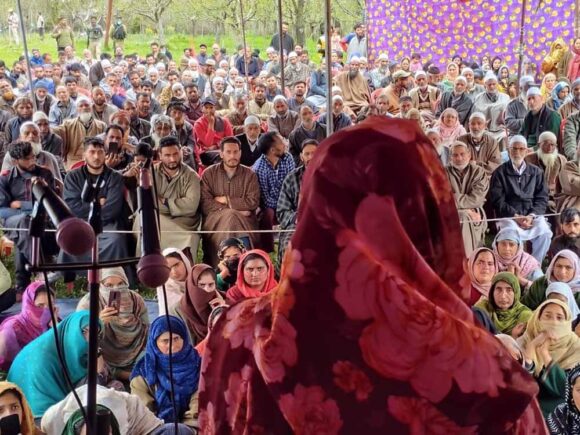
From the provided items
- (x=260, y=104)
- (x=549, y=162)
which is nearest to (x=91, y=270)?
(x=549, y=162)

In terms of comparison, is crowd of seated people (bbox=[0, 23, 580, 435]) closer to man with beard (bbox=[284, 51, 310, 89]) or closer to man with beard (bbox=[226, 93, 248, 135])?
man with beard (bbox=[226, 93, 248, 135])

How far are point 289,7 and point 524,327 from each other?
46.5 ft

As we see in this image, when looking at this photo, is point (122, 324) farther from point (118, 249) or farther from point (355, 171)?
point (355, 171)

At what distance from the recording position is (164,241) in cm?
526

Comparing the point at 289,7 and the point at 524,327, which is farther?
the point at 289,7

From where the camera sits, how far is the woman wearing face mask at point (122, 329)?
12.7ft

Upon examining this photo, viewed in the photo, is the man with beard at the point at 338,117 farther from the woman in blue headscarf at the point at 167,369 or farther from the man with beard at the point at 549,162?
the woman in blue headscarf at the point at 167,369

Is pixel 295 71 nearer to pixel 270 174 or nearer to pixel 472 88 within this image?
pixel 472 88

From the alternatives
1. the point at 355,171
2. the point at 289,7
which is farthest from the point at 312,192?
the point at 289,7

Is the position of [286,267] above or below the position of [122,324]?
above

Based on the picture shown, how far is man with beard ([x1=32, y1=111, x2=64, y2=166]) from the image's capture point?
21.2 feet

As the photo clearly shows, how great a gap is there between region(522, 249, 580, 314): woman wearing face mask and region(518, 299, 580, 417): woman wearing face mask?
2.01 ft

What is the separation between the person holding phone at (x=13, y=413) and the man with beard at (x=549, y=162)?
4164 millimetres

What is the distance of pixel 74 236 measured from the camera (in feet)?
3.82
